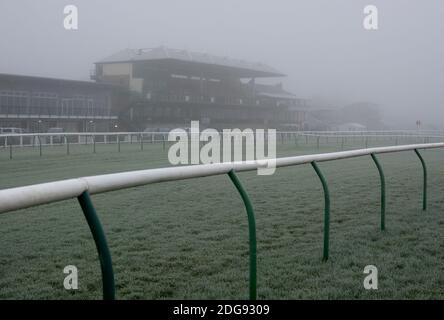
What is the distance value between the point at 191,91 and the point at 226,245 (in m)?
38.8

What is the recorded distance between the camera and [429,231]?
5.27m

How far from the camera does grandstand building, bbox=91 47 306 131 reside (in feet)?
127

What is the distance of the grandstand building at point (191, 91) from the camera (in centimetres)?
3859

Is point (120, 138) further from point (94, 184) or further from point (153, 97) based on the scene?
point (94, 184)

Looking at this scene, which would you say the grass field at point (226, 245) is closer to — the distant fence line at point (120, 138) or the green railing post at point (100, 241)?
the green railing post at point (100, 241)

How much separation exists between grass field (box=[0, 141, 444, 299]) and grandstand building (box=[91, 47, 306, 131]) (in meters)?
29.6

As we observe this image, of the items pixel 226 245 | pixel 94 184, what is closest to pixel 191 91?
pixel 226 245

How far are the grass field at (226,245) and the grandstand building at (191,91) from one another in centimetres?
2958

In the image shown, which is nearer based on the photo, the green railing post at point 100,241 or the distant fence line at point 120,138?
the green railing post at point 100,241

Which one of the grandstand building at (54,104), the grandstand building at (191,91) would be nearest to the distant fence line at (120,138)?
the grandstand building at (54,104)

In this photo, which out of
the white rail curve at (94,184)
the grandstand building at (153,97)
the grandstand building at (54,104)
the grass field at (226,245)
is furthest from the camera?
the grandstand building at (153,97)

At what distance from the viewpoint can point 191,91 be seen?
1697 inches
